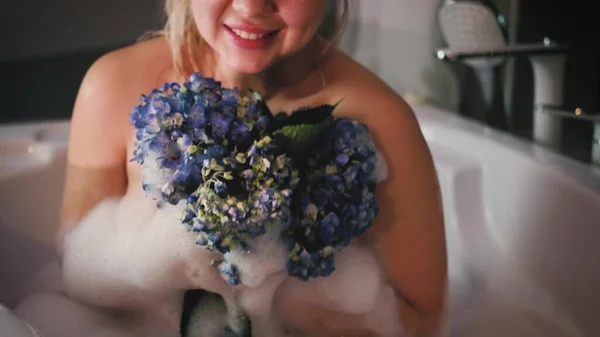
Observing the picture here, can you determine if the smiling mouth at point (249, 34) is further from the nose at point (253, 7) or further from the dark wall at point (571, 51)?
the dark wall at point (571, 51)

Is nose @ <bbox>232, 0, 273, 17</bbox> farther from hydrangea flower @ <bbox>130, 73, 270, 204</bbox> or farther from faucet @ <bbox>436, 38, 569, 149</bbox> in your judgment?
faucet @ <bbox>436, 38, 569, 149</bbox>

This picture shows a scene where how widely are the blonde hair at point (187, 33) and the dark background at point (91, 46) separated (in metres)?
0.10

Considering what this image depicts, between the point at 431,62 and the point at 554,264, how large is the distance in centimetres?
39

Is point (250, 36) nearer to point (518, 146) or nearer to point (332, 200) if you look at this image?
point (332, 200)

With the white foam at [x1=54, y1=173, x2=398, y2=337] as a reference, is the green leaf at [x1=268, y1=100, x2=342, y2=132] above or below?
above

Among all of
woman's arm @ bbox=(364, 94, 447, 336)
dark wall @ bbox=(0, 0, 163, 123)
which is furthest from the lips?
dark wall @ bbox=(0, 0, 163, 123)

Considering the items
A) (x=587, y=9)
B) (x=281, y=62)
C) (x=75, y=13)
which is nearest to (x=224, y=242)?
(x=281, y=62)

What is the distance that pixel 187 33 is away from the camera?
23.4 inches

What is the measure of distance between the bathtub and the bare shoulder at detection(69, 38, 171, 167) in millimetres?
142

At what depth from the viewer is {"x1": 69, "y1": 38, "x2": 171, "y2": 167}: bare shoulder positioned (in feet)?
1.98

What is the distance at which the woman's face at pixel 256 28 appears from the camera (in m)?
0.53

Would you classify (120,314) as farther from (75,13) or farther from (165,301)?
(75,13)

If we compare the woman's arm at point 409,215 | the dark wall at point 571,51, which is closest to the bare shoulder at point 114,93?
the woman's arm at point 409,215

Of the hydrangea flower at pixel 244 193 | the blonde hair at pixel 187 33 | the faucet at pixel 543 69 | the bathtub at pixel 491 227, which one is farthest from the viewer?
the faucet at pixel 543 69
